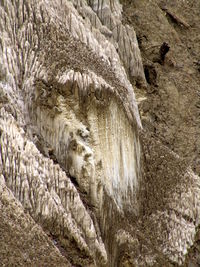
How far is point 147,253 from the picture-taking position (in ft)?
33.4

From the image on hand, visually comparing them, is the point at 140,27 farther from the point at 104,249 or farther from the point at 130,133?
the point at 104,249

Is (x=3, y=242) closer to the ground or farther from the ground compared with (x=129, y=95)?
closer to the ground

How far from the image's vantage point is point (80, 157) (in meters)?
9.57

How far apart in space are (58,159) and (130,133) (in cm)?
137

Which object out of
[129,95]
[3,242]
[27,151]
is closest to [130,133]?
[129,95]

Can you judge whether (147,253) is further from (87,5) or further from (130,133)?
(87,5)

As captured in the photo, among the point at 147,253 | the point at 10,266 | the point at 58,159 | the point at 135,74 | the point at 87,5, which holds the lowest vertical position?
→ the point at 147,253

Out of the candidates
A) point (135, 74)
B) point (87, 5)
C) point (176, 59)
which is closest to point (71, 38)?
point (87, 5)

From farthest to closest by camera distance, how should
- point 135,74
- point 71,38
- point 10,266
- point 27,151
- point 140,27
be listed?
point 140,27
point 135,74
point 71,38
point 27,151
point 10,266

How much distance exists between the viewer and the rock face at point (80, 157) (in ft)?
27.5

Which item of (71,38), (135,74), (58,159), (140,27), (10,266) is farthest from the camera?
(140,27)

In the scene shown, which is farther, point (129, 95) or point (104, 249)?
point (129, 95)

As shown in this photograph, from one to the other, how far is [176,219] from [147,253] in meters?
0.83

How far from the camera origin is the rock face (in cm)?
839
